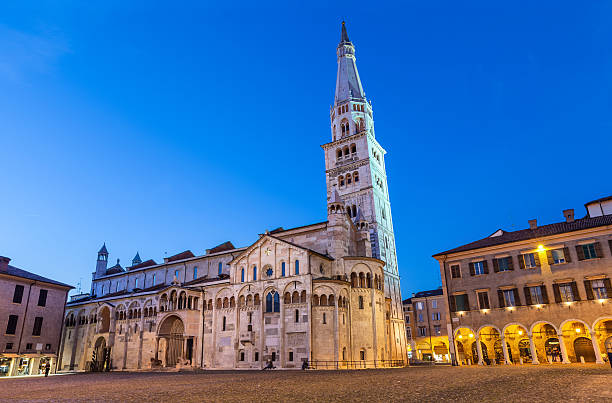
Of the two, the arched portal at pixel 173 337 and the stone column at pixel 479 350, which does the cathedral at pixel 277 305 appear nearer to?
the arched portal at pixel 173 337

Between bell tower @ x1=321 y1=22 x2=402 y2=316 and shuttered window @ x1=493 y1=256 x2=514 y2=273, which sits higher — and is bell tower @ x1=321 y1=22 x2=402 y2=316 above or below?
above

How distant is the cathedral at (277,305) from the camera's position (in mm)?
40906

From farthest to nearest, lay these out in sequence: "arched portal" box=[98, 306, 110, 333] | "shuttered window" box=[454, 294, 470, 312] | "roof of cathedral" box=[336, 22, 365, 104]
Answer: "roof of cathedral" box=[336, 22, 365, 104]
"arched portal" box=[98, 306, 110, 333]
"shuttered window" box=[454, 294, 470, 312]

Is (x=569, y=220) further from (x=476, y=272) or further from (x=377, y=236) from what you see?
(x=377, y=236)

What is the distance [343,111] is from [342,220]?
97.6ft

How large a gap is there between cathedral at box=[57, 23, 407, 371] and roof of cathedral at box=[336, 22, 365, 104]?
32.4ft

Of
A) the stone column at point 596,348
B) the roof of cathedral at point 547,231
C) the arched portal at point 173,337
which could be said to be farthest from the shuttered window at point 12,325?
the stone column at point 596,348

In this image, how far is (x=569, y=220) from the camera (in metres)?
37.2

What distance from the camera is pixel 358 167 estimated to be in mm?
63875

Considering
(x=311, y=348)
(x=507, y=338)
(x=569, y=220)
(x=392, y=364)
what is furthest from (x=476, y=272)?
(x=311, y=348)

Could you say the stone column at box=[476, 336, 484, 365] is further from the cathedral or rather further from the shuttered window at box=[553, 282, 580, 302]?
the cathedral

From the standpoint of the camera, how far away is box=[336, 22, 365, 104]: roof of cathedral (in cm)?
7169

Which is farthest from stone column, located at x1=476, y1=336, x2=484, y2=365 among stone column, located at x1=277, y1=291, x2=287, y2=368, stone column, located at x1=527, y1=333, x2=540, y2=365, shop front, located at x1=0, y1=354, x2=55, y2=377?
shop front, located at x1=0, y1=354, x2=55, y2=377

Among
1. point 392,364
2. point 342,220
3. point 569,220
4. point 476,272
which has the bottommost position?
point 392,364
